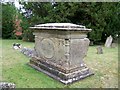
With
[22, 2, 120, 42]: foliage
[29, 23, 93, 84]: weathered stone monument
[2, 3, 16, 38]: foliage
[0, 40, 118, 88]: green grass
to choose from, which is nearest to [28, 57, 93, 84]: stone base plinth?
[29, 23, 93, 84]: weathered stone monument

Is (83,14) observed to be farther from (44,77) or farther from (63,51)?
(44,77)

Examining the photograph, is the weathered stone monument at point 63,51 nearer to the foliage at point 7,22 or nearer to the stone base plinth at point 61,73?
the stone base plinth at point 61,73

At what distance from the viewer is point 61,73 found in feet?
17.5

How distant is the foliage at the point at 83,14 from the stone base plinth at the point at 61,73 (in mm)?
7764

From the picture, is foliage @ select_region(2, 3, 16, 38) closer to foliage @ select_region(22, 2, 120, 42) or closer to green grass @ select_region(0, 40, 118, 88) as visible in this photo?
foliage @ select_region(22, 2, 120, 42)

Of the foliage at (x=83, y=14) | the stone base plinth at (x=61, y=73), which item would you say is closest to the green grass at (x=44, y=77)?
the stone base plinth at (x=61, y=73)

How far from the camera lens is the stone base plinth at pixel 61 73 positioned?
206 inches

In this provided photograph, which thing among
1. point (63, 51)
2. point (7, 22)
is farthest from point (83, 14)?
point (63, 51)

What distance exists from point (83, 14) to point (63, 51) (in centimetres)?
913

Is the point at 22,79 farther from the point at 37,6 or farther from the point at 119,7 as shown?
the point at 119,7

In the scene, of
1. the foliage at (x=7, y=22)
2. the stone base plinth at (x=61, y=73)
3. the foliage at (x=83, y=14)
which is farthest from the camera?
the foliage at (x=7, y=22)

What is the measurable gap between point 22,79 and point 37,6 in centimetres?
1069

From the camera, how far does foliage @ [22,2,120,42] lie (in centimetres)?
1348

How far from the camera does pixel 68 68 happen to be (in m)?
5.37
